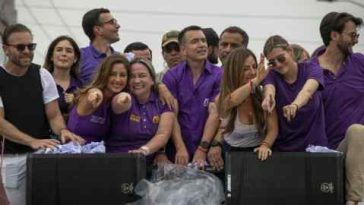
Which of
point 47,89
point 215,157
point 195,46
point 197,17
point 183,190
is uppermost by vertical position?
point 197,17

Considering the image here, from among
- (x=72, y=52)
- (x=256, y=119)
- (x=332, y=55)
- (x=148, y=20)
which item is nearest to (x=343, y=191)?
(x=256, y=119)

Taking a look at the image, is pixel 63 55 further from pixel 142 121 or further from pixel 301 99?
pixel 301 99

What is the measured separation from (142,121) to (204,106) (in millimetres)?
463

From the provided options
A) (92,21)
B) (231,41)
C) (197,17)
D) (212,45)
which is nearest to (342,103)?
(231,41)

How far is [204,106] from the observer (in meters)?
3.85

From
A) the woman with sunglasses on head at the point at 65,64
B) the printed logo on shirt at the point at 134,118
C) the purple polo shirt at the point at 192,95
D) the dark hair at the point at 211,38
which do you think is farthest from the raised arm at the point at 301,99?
the woman with sunglasses on head at the point at 65,64

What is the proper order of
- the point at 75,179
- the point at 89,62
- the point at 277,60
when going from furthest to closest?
1. the point at 89,62
2. the point at 277,60
3. the point at 75,179

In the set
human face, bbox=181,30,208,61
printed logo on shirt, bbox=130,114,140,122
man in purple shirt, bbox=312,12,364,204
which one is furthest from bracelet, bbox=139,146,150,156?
man in purple shirt, bbox=312,12,364,204

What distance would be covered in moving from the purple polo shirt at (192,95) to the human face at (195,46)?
0.23 ft

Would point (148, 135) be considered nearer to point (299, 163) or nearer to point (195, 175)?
point (195, 175)

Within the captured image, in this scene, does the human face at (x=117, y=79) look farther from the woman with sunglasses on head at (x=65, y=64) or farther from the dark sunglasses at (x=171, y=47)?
the dark sunglasses at (x=171, y=47)

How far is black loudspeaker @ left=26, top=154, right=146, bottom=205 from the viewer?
3059 millimetres

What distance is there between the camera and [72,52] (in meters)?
4.13

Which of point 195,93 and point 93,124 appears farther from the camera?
point 195,93
